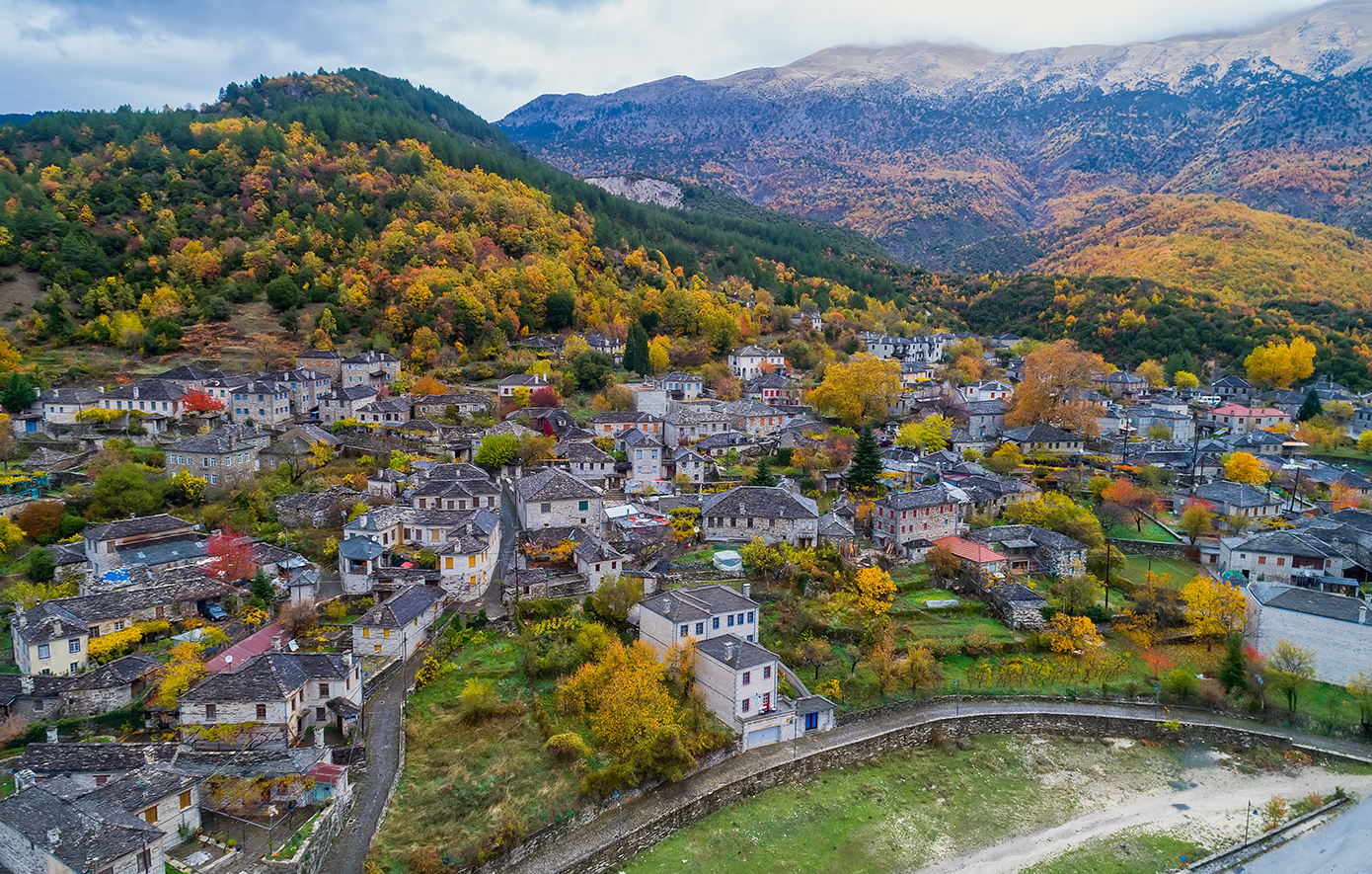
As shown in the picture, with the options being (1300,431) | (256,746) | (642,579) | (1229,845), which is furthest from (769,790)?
(1300,431)

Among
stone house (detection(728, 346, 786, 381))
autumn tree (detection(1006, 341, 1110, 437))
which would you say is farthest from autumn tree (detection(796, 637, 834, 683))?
stone house (detection(728, 346, 786, 381))

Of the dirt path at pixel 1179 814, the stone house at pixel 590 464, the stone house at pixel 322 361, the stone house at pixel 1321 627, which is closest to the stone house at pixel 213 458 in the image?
the stone house at pixel 590 464

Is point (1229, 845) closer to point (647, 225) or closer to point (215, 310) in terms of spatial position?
point (215, 310)

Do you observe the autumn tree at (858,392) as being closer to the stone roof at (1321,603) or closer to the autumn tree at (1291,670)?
the stone roof at (1321,603)

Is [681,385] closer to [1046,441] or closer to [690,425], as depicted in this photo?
[690,425]

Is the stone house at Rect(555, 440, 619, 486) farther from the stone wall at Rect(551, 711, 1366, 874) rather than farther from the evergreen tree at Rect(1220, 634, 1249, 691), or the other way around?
the evergreen tree at Rect(1220, 634, 1249, 691)

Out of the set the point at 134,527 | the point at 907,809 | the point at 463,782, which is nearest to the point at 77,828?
the point at 463,782
